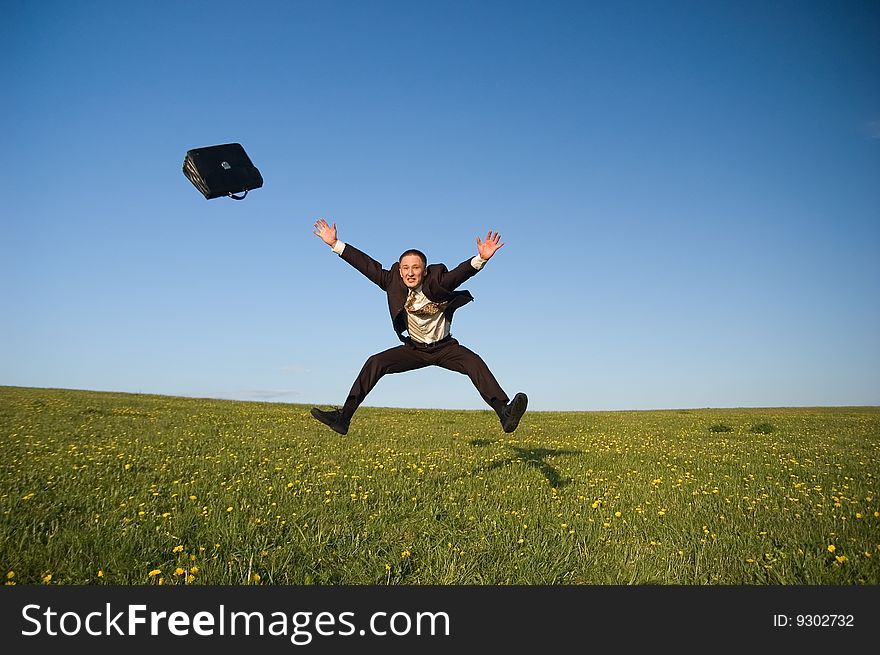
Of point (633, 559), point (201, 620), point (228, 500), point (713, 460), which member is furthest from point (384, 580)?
point (713, 460)

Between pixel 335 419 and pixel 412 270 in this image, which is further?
pixel 335 419

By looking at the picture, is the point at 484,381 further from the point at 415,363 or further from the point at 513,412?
the point at 415,363

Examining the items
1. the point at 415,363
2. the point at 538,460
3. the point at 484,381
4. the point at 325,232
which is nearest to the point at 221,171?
the point at 325,232

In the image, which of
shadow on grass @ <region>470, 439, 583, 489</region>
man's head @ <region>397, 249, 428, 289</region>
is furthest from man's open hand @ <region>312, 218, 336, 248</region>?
shadow on grass @ <region>470, 439, 583, 489</region>

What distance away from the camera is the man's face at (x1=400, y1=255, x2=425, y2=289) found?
7.52 metres

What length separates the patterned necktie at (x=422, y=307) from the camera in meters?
7.70

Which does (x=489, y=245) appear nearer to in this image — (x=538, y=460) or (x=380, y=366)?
(x=380, y=366)

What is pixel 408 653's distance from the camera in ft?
15.5

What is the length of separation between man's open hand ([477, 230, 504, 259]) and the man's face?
819 mm

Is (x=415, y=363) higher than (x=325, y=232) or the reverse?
the reverse

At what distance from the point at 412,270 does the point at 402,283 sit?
0.30 metres

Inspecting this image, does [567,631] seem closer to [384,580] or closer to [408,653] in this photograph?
[408,653]

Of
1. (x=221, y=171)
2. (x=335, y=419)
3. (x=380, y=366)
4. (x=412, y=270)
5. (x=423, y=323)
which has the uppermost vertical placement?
(x=221, y=171)

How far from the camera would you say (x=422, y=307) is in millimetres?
7699
